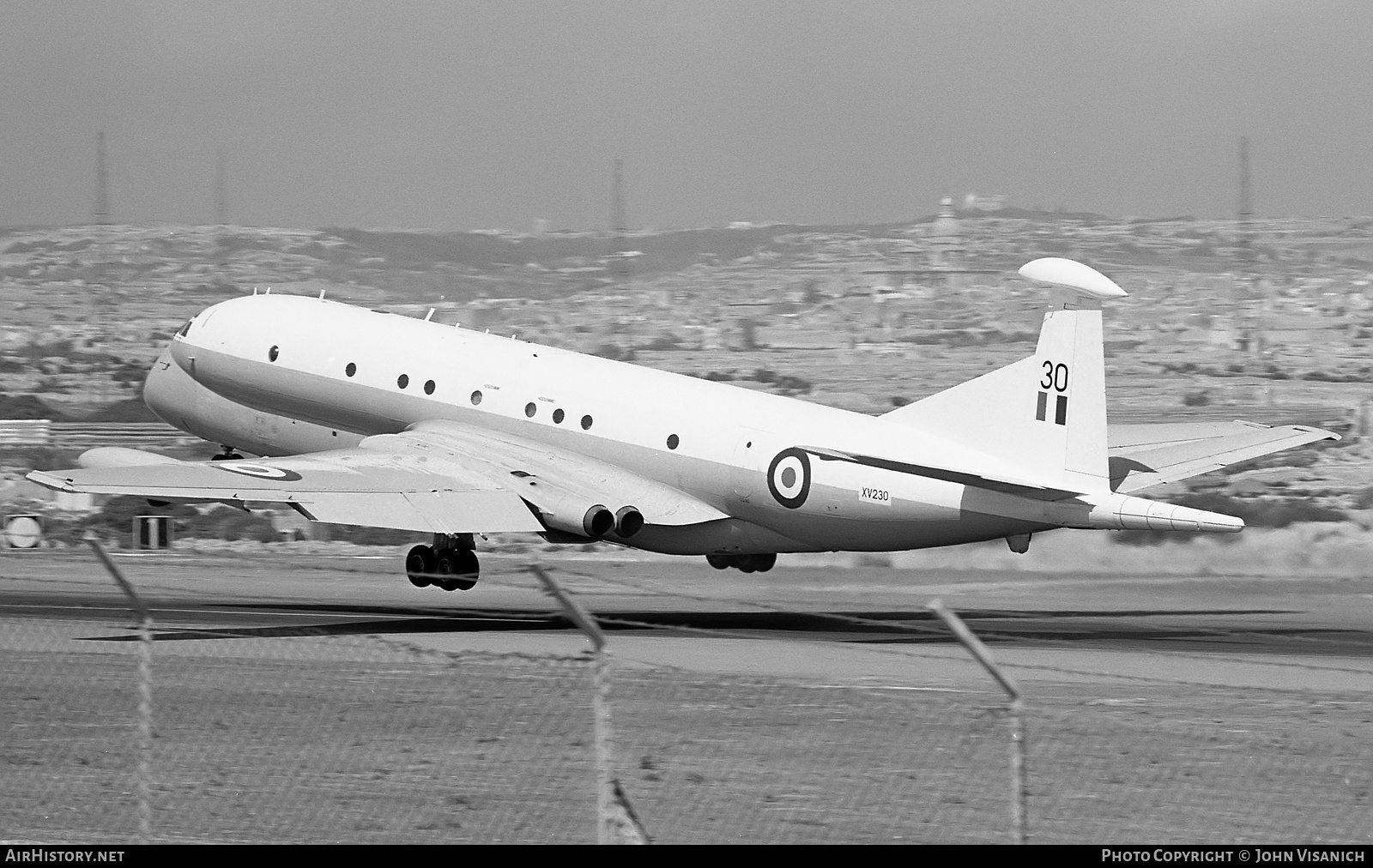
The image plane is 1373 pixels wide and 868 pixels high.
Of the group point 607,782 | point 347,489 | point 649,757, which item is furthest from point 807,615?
point 607,782

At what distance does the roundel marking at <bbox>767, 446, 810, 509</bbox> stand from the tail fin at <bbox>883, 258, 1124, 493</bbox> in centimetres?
267

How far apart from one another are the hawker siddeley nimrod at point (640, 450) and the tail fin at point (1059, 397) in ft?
0.09

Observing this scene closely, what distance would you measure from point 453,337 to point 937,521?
10430mm

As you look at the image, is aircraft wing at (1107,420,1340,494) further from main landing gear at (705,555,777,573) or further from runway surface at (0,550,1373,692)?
main landing gear at (705,555,777,573)

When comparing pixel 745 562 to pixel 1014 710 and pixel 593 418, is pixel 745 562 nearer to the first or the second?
Answer: pixel 593 418

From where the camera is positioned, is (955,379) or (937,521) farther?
(955,379)

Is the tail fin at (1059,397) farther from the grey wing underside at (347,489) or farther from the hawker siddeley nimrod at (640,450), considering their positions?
the grey wing underside at (347,489)

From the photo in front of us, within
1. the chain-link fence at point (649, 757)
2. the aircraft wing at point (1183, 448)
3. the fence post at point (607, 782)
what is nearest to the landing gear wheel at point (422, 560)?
the chain-link fence at point (649, 757)

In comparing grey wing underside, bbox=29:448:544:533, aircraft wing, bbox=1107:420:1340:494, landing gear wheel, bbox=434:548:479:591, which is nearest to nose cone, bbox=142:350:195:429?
grey wing underside, bbox=29:448:544:533

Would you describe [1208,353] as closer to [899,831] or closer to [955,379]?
[955,379]

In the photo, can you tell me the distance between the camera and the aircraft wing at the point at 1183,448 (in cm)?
3095
